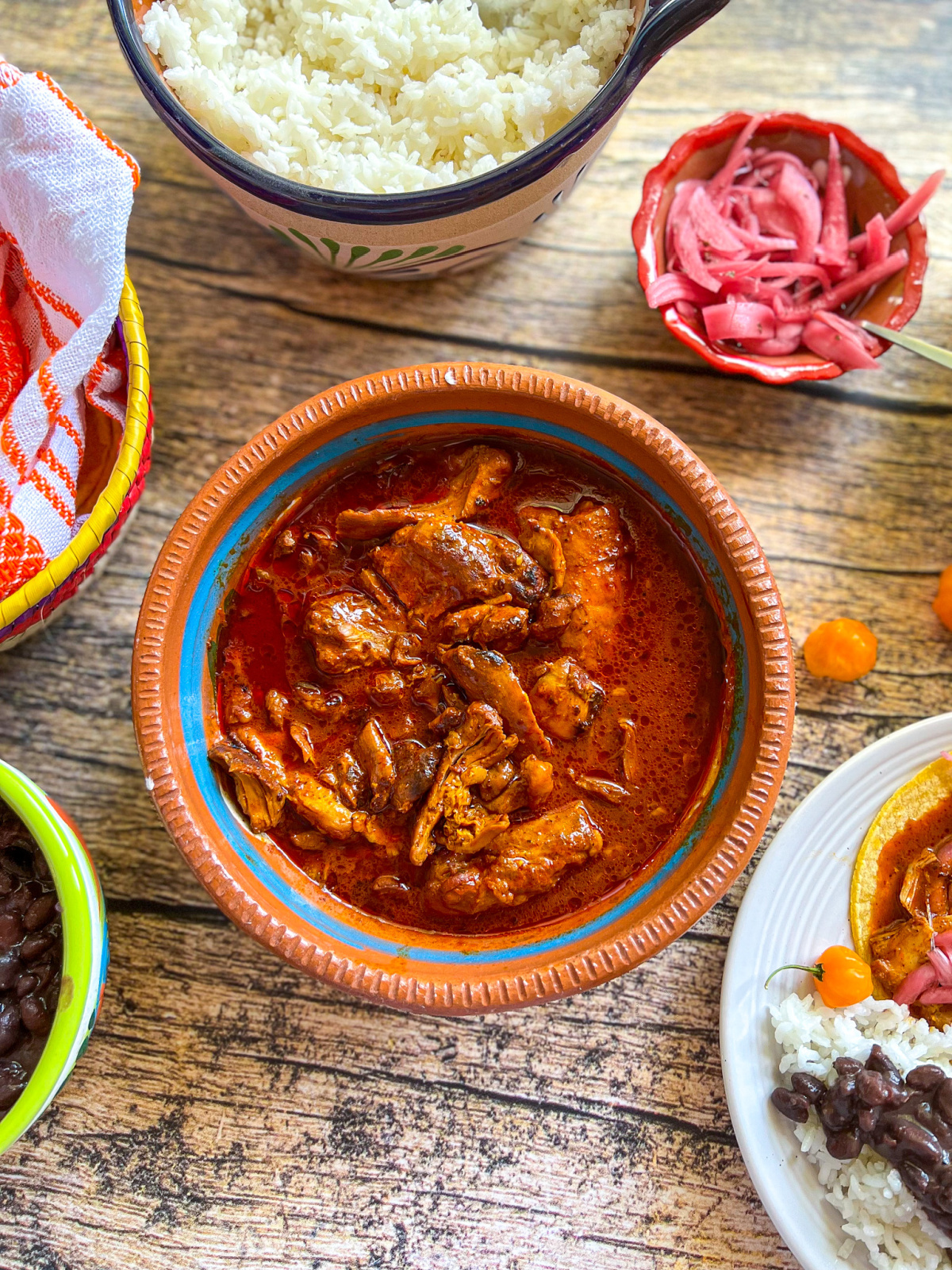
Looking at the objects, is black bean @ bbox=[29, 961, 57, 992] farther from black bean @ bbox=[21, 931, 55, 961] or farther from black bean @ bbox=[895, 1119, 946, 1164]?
black bean @ bbox=[895, 1119, 946, 1164]

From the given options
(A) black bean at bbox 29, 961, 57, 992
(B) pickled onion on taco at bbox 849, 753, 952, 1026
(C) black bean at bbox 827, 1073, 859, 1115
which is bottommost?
(A) black bean at bbox 29, 961, 57, 992

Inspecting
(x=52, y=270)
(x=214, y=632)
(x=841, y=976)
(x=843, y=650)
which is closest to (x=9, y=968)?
(x=214, y=632)

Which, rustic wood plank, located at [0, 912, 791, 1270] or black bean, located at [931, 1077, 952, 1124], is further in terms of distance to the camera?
rustic wood plank, located at [0, 912, 791, 1270]

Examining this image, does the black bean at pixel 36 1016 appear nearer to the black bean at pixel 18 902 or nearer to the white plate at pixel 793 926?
the black bean at pixel 18 902

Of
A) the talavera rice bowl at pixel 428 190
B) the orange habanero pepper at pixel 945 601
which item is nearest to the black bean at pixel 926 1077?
the orange habanero pepper at pixel 945 601

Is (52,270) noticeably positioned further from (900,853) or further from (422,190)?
(900,853)

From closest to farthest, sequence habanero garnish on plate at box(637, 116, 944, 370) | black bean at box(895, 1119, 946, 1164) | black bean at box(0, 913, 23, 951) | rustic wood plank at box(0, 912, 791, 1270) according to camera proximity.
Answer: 1. black bean at box(895, 1119, 946, 1164)
2. black bean at box(0, 913, 23, 951)
3. rustic wood plank at box(0, 912, 791, 1270)
4. habanero garnish on plate at box(637, 116, 944, 370)

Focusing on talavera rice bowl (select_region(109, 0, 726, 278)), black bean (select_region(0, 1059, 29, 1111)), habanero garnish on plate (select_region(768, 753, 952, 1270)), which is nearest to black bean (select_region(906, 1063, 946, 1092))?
habanero garnish on plate (select_region(768, 753, 952, 1270))
